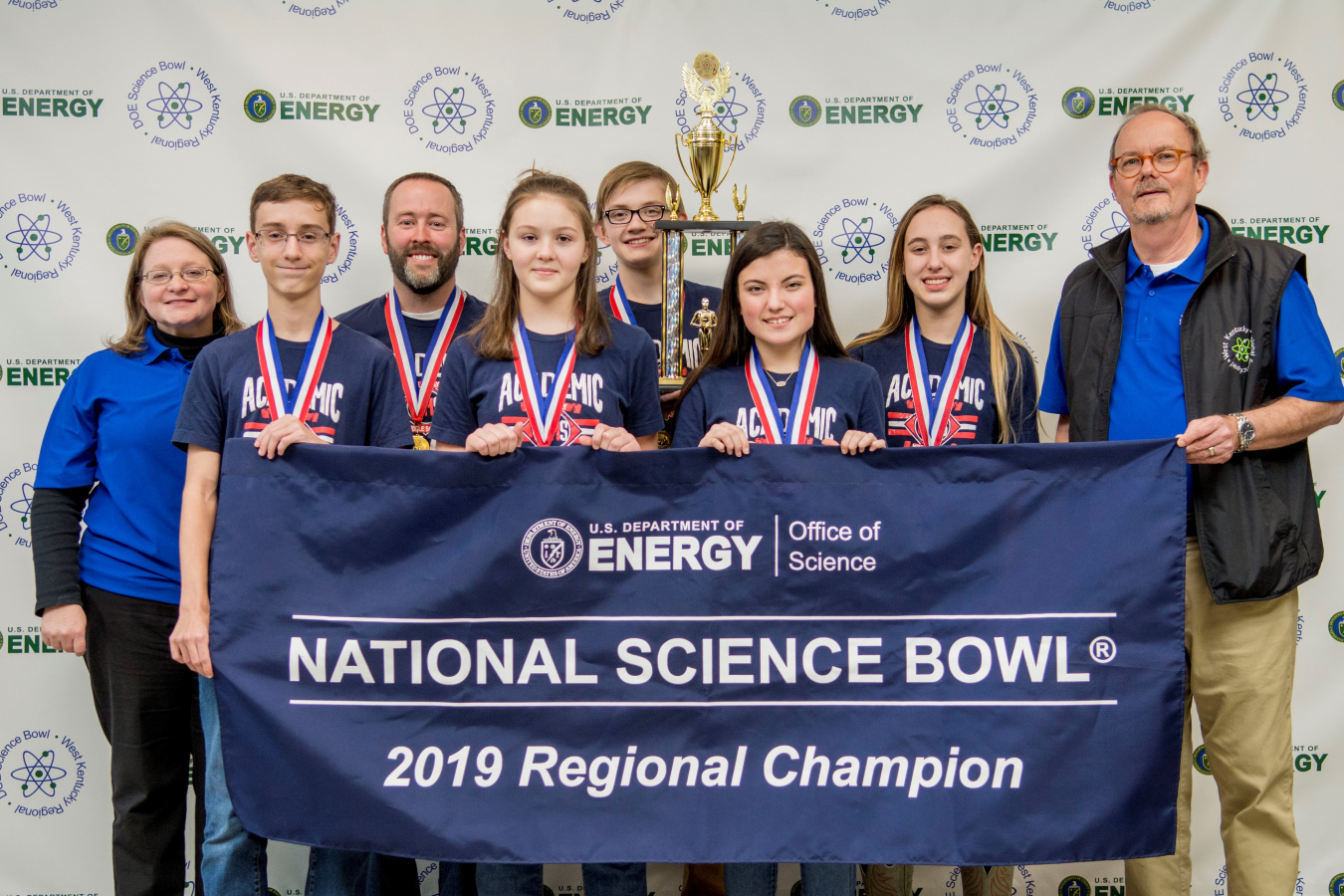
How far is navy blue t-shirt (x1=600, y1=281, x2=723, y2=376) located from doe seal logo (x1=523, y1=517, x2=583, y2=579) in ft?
3.64

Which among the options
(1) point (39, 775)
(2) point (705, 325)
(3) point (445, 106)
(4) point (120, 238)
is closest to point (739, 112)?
(3) point (445, 106)

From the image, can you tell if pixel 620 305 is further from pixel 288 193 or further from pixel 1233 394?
pixel 1233 394

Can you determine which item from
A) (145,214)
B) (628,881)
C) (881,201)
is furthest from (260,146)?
(628,881)

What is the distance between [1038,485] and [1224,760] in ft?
3.68

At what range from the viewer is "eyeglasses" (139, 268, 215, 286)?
9.87ft

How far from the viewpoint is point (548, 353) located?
265cm

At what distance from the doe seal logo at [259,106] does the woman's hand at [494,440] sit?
2164 millimetres

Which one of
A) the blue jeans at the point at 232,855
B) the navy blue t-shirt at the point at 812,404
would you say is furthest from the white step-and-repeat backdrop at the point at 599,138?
the blue jeans at the point at 232,855

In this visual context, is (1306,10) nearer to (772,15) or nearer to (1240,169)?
(1240,169)

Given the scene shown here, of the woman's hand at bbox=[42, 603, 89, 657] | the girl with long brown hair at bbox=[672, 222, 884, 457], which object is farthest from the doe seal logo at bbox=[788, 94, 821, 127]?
the woman's hand at bbox=[42, 603, 89, 657]

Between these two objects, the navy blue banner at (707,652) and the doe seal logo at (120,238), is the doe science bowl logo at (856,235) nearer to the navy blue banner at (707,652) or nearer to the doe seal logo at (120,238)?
the navy blue banner at (707,652)

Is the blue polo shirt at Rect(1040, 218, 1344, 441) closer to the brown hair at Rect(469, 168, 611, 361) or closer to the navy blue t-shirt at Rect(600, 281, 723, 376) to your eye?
the navy blue t-shirt at Rect(600, 281, 723, 376)

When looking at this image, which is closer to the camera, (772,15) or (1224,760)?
(1224,760)

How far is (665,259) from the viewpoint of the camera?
9.95 feet
